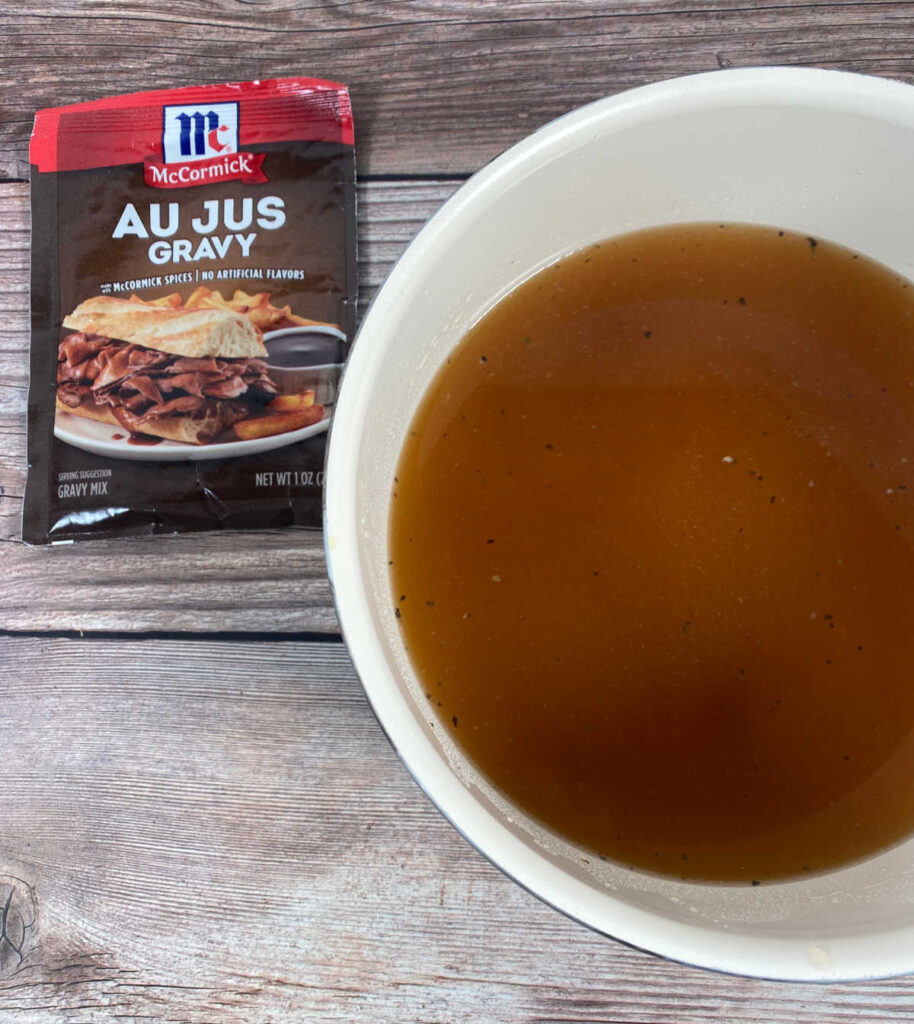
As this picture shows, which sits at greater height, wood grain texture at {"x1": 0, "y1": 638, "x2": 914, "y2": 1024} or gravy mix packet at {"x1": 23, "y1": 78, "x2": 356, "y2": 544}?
gravy mix packet at {"x1": 23, "y1": 78, "x2": 356, "y2": 544}

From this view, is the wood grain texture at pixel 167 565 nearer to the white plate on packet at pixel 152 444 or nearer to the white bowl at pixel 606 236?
the white plate on packet at pixel 152 444

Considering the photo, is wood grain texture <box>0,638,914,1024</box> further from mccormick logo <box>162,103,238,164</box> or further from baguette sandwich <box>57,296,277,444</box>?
mccormick logo <box>162,103,238,164</box>

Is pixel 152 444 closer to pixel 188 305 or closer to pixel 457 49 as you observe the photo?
pixel 188 305

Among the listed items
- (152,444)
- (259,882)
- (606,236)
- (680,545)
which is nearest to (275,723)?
(259,882)

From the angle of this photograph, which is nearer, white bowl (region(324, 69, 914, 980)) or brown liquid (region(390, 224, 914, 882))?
white bowl (region(324, 69, 914, 980))

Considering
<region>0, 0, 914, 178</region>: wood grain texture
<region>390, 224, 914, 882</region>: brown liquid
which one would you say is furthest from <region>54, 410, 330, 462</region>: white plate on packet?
<region>0, 0, 914, 178</region>: wood grain texture

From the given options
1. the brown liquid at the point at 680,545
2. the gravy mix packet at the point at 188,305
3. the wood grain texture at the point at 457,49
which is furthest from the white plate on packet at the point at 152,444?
the wood grain texture at the point at 457,49
